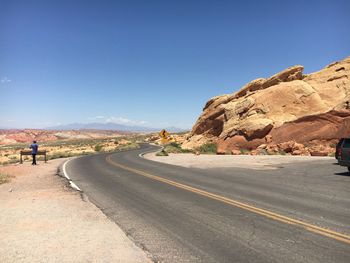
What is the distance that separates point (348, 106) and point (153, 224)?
27.9 meters

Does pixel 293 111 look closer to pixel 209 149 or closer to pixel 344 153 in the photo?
pixel 209 149

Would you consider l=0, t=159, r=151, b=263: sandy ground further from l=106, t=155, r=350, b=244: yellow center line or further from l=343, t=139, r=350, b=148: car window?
l=343, t=139, r=350, b=148: car window

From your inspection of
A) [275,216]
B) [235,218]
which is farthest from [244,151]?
[235,218]

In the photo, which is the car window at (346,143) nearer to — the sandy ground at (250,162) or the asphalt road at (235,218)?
the asphalt road at (235,218)

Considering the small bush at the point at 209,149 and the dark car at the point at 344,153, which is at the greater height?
the dark car at the point at 344,153

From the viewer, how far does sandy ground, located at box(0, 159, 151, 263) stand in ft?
20.5

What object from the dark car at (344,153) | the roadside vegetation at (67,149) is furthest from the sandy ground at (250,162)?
the roadside vegetation at (67,149)

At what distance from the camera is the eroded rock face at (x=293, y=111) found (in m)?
32.1

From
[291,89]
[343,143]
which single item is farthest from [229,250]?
[291,89]

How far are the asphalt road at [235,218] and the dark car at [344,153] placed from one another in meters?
1.99

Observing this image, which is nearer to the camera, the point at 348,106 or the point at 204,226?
the point at 204,226

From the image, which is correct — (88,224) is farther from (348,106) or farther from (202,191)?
(348,106)

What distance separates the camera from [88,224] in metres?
8.55

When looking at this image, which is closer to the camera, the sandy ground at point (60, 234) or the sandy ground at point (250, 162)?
the sandy ground at point (60, 234)
